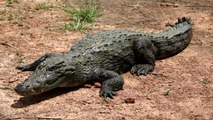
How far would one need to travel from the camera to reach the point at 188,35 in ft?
24.0

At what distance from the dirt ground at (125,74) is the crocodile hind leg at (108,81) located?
0.08 m

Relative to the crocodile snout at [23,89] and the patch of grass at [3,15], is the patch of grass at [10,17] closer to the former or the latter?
the patch of grass at [3,15]

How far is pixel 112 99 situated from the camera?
5.52 metres

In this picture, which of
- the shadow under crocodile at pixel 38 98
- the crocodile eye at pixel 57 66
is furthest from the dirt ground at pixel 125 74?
the crocodile eye at pixel 57 66

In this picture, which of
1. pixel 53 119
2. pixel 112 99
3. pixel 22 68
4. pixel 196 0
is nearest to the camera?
pixel 53 119

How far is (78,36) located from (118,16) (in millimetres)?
1277

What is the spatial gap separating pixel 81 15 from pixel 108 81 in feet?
7.96

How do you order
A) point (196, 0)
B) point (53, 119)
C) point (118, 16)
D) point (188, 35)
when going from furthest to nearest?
point (196, 0) < point (118, 16) < point (188, 35) < point (53, 119)

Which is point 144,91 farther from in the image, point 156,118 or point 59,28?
point 59,28

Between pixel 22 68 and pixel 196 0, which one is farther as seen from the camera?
pixel 196 0

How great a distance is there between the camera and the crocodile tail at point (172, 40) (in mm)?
6758

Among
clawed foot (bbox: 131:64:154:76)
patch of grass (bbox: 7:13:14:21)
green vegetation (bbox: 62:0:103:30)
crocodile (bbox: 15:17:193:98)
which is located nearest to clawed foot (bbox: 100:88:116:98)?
crocodile (bbox: 15:17:193:98)

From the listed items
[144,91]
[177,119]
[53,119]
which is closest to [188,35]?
[144,91]

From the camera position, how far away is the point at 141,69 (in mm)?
6281
